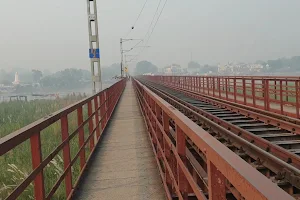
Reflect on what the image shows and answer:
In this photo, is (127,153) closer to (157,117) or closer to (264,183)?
(157,117)

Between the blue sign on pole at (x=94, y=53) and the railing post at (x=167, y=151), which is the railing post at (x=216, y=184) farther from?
the blue sign on pole at (x=94, y=53)

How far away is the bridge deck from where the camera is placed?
504cm

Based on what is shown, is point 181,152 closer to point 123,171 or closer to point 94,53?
point 123,171

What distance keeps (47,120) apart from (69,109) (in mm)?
1168

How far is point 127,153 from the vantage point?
24.7ft

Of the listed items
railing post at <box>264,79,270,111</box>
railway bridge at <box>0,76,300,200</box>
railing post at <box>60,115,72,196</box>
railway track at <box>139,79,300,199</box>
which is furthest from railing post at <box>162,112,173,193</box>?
railing post at <box>264,79,270,111</box>

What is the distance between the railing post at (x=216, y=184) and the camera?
189 centimetres

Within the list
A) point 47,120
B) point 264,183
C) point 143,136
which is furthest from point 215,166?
point 143,136

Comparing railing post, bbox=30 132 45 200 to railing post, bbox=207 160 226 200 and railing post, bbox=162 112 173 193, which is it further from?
railing post, bbox=207 160 226 200

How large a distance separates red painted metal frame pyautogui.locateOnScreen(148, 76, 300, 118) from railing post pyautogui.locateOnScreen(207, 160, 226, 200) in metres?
10.1

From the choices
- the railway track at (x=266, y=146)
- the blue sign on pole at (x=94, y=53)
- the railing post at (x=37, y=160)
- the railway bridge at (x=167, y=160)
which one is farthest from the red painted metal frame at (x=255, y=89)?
the railing post at (x=37, y=160)

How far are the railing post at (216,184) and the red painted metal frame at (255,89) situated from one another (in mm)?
10112

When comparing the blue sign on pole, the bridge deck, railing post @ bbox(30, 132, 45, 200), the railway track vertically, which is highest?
the blue sign on pole

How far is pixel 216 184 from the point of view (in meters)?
1.91
